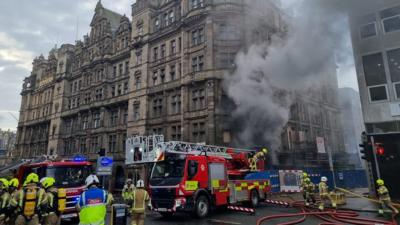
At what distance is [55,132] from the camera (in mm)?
43750

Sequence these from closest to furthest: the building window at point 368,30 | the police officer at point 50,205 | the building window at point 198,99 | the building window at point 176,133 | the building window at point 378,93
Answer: the police officer at point 50,205 → the building window at point 378,93 → the building window at point 368,30 → the building window at point 198,99 → the building window at point 176,133

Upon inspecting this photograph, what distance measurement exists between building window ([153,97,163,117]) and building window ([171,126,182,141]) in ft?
9.09

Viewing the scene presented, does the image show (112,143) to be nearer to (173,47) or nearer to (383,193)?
(173,47)

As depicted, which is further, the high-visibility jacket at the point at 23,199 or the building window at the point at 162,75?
the building window at the point at 162,75

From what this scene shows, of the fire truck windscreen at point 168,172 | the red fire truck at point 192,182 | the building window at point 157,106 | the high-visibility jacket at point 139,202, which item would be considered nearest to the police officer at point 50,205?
the high-visibility jacket at point 139,202

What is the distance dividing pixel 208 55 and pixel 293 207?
1513cm

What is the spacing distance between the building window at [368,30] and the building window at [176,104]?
649 inches

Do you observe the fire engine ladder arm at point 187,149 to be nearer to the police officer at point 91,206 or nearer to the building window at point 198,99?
the police officer at point 91,206

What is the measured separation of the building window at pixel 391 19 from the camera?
608 inches

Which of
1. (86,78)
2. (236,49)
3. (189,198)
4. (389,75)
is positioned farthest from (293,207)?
(86,78)

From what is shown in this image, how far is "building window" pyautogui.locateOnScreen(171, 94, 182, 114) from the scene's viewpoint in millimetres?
27484

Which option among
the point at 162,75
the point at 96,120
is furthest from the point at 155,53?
the point at 96,120

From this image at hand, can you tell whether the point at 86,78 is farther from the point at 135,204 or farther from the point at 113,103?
the point at 135,204

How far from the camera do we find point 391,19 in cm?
1565
